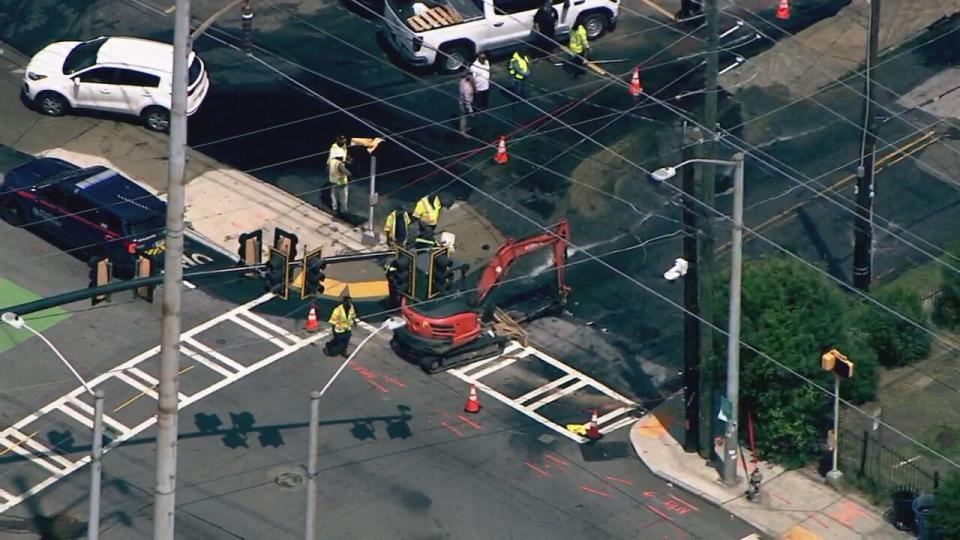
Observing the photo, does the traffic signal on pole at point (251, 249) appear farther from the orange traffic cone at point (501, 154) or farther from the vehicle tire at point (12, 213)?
the orange traffic cone at point (501, 154)

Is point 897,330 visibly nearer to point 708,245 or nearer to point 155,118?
point 708,245

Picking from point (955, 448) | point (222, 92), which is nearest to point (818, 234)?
point (955, 448)

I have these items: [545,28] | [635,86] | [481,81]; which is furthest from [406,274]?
[545,28]

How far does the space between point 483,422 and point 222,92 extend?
614 inches

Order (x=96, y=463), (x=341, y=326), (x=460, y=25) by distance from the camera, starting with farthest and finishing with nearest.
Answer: (x=460, y=25)
(x=341, y=326)
(x=96, y=463)

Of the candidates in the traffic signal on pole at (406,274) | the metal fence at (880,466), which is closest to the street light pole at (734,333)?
the metal fence at (880,466)

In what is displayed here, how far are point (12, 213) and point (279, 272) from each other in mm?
13939

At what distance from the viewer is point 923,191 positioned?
A: 53344 millimetres

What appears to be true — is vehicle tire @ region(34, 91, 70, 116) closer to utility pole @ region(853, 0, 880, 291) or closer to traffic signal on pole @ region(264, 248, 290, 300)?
traffic signal on pole @ region(264, 248, 290, 300)

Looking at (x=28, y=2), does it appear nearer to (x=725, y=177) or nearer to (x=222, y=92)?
(x=222, y=92)

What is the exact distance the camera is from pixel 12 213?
2008 inches

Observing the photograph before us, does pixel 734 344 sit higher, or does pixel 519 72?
pixel 734 344

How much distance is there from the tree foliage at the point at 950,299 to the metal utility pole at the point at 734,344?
23.0ft

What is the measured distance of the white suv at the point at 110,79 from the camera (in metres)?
54.6
